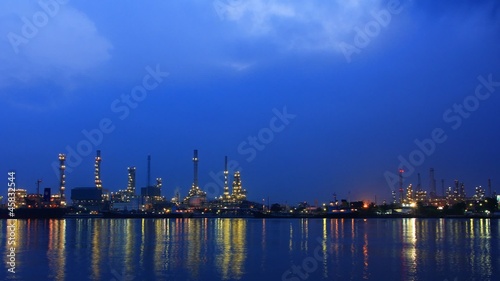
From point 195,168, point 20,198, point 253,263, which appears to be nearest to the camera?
point 253,263

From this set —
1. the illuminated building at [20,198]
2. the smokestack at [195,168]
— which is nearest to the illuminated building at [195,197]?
the smokestack at [195,168]

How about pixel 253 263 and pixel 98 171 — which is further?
pixel 98 171

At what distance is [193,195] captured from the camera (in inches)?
7505

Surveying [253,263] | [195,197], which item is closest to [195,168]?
Result: [195,197]

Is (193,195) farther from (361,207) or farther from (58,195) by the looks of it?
(361,207)

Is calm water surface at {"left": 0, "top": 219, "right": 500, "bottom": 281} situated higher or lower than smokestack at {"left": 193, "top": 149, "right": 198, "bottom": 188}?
lower

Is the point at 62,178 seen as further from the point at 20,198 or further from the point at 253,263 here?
the point at 253,263

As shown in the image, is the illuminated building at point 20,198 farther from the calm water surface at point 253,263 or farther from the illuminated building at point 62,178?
the calm water surface at point 253,263

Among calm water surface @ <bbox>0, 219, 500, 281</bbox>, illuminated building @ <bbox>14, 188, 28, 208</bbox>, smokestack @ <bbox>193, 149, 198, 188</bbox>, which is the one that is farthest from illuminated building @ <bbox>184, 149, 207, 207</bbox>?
calm water surface @ <bbox>0, 219, 500, 281</bbox>

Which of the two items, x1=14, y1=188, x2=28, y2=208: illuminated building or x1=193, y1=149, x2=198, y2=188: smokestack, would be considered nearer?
x1=14, y1=188, x2=28, y2=208: illuminated building

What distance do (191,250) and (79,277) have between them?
499 inches

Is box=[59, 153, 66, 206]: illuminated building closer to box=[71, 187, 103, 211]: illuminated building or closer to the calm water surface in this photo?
box=[71, 187, 103, 211]: illuminated building

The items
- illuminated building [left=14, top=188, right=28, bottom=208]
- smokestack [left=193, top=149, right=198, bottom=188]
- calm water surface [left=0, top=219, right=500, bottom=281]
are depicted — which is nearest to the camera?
calm water surface [left=0, top=219, right=500, bottom=281]

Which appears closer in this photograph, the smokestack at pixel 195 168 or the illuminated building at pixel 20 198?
the illuminated building at pixel 20 198
